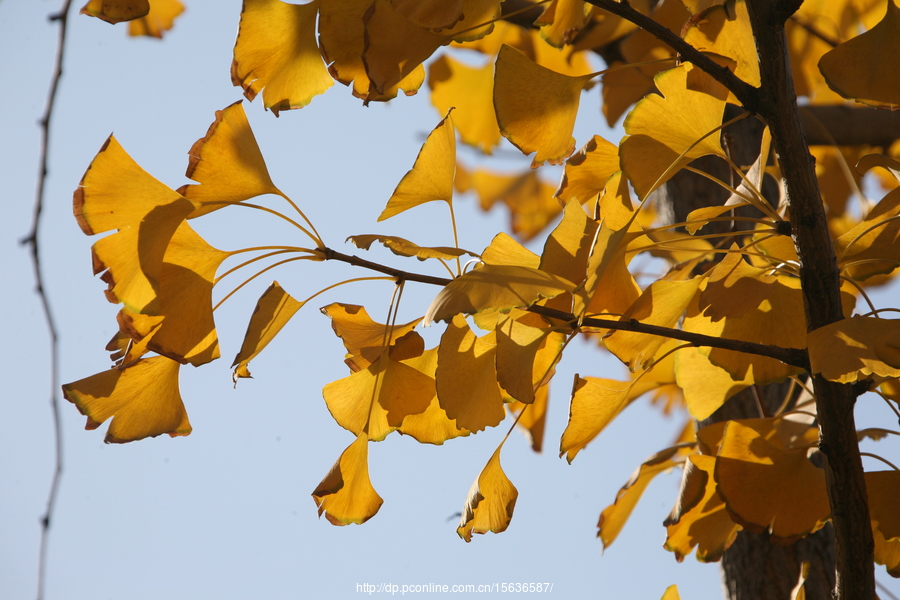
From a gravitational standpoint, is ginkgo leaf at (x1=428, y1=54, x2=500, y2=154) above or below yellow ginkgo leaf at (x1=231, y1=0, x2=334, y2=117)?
above

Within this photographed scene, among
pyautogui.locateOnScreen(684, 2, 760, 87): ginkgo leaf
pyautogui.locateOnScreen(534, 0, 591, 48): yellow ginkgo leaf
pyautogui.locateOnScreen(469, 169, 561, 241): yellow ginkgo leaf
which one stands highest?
pyautogui.locateOnScreen(469, 169, 561, 241): yellow ginkgo leaf

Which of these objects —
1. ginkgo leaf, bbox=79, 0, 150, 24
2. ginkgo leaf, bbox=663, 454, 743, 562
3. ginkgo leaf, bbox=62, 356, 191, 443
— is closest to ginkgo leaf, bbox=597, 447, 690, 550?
ginkgo leaf, bbox=663, 454, 743, 562

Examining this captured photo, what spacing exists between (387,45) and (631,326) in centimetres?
21

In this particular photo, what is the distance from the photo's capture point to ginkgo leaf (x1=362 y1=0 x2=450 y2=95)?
1.10ft

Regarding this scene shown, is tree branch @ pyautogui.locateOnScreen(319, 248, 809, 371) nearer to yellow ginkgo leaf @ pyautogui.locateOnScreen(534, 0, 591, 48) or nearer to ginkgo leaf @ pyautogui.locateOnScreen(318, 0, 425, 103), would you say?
ginkgo leaf @ pyautogui.locateOnScreen(318, 0, 425, 103)

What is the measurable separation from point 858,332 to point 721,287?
0.31 ft

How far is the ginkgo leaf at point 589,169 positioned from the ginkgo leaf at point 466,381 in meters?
0.15

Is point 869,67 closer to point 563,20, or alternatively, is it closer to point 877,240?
point 877,240

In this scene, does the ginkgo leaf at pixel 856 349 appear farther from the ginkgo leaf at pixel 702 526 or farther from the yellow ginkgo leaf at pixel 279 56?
the yellow ginkgo leaf at pixel 279 56

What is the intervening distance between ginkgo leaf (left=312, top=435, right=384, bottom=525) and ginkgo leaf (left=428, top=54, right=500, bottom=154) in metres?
0.53

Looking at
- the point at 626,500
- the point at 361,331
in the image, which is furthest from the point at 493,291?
the point at 626,500

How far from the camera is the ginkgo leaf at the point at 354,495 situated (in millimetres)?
426

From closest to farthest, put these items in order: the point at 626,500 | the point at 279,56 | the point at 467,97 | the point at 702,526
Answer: the point at 279,56, the point at 702,526, the point at 626,500, the point at 467,97

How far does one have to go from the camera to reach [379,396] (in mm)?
418
